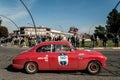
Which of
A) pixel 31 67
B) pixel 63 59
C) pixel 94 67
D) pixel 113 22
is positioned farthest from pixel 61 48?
pixel 113 22

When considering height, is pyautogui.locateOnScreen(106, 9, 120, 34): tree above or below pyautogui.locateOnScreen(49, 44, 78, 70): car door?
above

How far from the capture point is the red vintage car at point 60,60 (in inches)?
534

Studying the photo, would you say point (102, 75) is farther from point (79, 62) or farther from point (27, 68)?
point (27, 68)

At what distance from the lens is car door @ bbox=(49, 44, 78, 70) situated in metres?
13.6

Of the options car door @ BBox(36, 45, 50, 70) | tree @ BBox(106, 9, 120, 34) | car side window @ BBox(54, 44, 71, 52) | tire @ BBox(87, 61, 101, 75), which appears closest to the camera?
tire @ BBox(87, 61, 101, 75)

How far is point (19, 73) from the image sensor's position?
1389 cm

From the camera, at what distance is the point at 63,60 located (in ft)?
44.5

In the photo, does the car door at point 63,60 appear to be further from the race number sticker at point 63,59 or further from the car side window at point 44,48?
the car side window at point 44,48

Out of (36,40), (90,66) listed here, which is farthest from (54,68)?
(36,40)

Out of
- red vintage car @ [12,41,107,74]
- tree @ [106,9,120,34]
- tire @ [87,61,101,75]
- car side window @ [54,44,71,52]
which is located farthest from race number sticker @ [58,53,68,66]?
tree @ [106,9,120,34]

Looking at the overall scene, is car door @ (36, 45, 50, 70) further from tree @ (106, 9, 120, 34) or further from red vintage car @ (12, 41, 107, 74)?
tree @ (106, 9, 120, 34)

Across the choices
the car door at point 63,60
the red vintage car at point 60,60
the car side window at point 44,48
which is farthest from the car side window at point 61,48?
the car side window at point 44,48

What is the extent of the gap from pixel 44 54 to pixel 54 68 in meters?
0.76

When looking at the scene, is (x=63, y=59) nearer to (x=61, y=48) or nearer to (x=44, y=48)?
(x=61, y=48)
